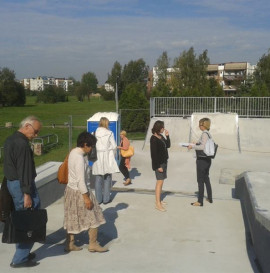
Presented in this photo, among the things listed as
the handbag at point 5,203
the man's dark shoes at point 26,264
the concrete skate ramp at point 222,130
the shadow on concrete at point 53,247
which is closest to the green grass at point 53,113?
the concrete skate ramp at point 222,130

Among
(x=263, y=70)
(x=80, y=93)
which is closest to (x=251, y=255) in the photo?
(x=263, y=70)

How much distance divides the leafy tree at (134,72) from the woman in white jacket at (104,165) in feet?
200

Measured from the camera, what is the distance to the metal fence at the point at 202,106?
2036 cm

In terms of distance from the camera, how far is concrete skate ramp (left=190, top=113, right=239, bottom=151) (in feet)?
54.9

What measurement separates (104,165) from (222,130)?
1163cm

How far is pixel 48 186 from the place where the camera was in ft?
21.9

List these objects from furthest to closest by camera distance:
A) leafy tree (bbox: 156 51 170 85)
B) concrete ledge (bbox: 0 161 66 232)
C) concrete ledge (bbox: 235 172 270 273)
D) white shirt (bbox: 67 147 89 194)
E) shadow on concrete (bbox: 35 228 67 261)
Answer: leafy tree (bbox: 156 51 170 85) → concrete ledge (bbox: 0 161 66 232) → shadow on concrete (bbox: 35 228 67 261) → white shirt (bbox: 67 147 89 194) → concrete ledge (bbox: 235 172 270 273)

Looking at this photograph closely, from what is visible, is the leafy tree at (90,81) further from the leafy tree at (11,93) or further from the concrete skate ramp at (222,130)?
the concrete skate ramp at (222,130)

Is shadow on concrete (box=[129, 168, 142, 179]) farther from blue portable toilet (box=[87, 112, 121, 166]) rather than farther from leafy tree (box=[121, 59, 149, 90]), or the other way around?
leafy tree (box=[121, 59, 149, 90])

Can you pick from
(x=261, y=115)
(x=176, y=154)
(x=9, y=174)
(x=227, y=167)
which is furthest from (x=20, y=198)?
(x=261, y=115)

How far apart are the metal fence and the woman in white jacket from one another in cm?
1392

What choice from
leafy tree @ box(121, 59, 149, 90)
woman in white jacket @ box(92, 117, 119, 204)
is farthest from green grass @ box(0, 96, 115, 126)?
woman in white jacket @ box(92, 117, 119, 204)

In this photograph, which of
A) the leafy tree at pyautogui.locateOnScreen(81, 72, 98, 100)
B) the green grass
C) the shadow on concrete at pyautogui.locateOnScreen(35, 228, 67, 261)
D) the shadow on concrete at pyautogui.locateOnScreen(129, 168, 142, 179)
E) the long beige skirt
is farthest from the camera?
the leafy tree at pyautogui.locateOnScreen(81, 72, 98, 100)

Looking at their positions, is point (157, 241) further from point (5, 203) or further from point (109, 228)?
point (5, 203)
